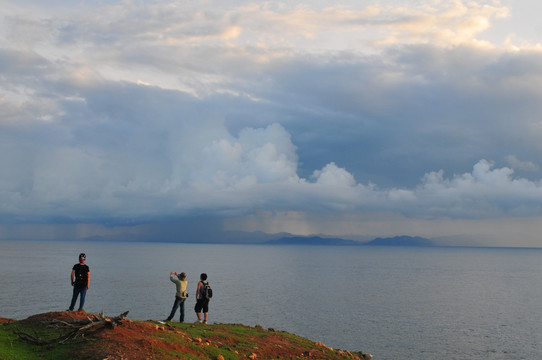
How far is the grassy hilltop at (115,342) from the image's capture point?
1977 centimetres

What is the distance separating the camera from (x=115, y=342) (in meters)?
20.3

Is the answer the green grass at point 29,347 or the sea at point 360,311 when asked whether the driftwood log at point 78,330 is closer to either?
the green grass at point 29,347

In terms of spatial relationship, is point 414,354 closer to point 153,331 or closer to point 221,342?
point 221,342

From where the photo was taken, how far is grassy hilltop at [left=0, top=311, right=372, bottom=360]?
64.8 ft

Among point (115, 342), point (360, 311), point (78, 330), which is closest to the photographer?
point (115, 342)

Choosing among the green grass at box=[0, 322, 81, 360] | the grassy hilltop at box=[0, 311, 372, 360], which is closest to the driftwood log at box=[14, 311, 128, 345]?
the grassy hilltop at box=[0, 311, 372, 360]

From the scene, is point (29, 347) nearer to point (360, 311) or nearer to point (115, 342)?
point (115, 342)

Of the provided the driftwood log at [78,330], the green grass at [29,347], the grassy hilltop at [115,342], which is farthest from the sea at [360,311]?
the green grass at [29,347]

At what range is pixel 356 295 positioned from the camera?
95.8 meters

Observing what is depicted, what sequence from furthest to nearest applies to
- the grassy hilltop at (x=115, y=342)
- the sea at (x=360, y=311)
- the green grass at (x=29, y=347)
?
1. the sea at (x=360, y=311)
2. the grassy hilltop at (x=115, y=342)
3. the green grass at (x=29, y=347)

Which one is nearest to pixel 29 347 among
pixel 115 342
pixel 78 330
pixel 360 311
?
pixel 78 330

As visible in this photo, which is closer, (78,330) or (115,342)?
(115,342)

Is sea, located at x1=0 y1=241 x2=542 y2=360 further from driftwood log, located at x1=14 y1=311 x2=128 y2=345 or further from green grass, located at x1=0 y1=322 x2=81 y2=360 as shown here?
green grass, located at x1=0 y1=322 x2=81 y2=360

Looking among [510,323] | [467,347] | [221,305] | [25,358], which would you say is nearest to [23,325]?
[25,358]
